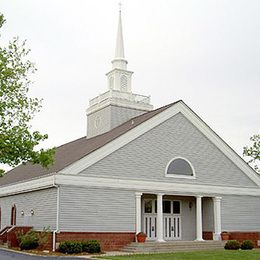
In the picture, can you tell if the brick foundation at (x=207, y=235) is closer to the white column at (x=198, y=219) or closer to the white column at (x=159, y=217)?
the white column at (x=198, y=219)

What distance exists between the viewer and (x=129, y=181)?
99.5ft

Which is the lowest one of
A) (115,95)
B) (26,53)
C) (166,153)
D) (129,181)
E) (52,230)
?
(52,230)

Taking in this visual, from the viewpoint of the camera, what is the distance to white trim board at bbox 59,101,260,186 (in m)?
28.9

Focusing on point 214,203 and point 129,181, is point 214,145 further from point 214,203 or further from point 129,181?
point 129,181

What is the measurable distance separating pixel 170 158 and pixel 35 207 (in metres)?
9.14

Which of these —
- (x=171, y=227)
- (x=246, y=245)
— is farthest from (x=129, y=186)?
(x=246, y=245)

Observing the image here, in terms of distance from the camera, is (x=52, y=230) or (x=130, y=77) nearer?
(x=52, y=230)

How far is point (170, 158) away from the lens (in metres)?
32.6

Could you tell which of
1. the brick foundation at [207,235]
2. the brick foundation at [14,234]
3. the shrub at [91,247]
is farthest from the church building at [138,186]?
the shrub at [91,247]

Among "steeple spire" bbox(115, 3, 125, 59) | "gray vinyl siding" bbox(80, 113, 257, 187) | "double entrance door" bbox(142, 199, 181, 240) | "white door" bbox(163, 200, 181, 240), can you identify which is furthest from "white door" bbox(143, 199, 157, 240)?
"steeple spire" bbox(115, 3, 125, 59)

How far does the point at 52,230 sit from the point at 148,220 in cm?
749

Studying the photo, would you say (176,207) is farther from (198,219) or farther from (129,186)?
(129,186)

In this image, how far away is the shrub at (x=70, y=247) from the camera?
26.2 metres

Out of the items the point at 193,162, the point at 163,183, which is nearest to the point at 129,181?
the point at 163,183
